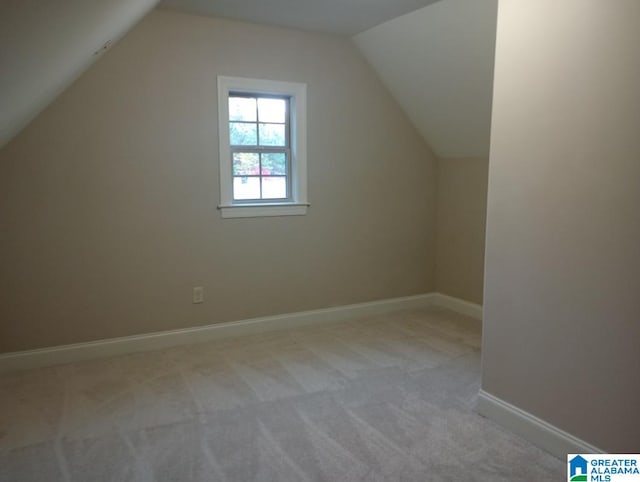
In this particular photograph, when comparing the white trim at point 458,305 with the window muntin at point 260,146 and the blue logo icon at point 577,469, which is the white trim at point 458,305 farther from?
the blue logo icon at point 577,469

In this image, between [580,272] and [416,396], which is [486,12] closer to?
[580,272]

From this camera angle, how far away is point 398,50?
3859 millimetres

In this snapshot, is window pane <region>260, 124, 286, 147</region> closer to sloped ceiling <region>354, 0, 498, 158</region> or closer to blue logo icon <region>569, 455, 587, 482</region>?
sloped ceiling <region>354, 0, 498, 158</region>

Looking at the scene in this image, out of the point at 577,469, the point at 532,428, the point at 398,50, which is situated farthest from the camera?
the point at 398,50

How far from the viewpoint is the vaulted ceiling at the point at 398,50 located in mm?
2076

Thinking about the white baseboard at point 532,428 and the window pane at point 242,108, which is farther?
the window pane at point 242,108

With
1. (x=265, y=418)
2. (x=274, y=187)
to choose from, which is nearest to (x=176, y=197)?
(x=274, y=187)

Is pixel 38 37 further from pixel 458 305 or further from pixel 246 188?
pixel 458 305

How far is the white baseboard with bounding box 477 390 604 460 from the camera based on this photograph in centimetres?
218

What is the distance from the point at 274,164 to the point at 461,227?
182cm

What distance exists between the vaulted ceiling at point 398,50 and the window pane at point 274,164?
1.01 metres

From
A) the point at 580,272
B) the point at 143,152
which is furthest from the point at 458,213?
the point at 143,152

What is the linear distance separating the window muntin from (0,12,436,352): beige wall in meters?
0.21

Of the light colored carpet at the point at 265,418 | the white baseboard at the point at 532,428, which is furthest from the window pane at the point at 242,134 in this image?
the white baseboard at the point at 532,428
